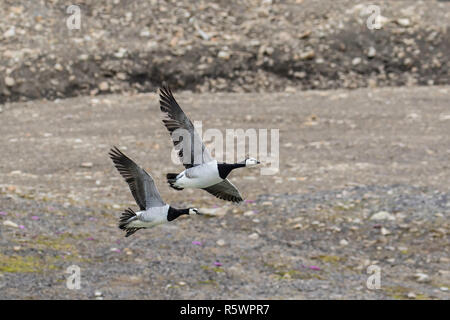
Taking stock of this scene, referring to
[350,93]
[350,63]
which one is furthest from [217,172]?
[350,63]

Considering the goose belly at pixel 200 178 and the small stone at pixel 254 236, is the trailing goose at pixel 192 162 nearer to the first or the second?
the goose belly at pixel 200 178

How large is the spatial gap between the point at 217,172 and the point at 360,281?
862 centimetres

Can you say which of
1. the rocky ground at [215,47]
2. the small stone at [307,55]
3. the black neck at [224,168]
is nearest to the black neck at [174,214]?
the black neck at [224,168]

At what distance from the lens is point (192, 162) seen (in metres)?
8.23

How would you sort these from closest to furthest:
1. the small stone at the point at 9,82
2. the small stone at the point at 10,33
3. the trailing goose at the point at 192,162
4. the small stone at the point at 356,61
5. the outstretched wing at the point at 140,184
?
the trailing goose at the point at 192,162 < the outstretched wing at the point at 140,184 < the small stone at the point at 9,82 < the small stone at the point at 356,61 < the small stone at the point at 10,33

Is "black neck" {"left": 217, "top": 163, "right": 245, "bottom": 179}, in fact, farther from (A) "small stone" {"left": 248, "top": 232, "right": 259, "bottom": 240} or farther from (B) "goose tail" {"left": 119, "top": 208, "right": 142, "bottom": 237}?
(A) "small stone" {"left": 248, "top": 232, "right": 259, "bottom": 240}

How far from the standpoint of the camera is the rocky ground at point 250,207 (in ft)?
50.8

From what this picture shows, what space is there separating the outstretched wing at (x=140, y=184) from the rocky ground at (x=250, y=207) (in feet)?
22.6

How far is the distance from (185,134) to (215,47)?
21571mm

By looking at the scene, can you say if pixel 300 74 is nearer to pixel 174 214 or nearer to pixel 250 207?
pixel 250 207

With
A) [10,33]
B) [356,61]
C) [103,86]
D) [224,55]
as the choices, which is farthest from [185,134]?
[10,33]

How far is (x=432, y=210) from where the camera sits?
61.1 feet

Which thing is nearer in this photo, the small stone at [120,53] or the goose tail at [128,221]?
the goose tail at [128,221]

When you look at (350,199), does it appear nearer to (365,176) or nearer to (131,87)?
(365,176)
